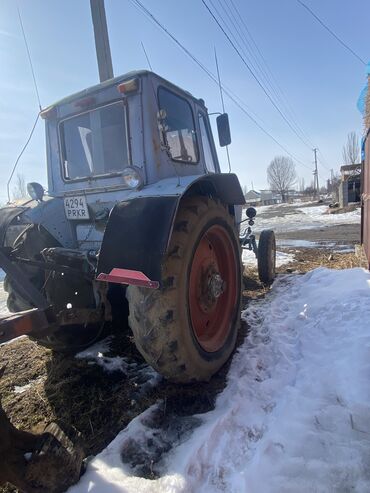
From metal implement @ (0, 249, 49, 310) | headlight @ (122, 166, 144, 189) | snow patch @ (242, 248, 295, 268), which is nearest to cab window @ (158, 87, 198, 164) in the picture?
headlight @ (122, 166, 144, 189)

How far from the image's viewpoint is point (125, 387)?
2787mm

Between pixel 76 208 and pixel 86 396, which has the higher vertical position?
pixel 76 208

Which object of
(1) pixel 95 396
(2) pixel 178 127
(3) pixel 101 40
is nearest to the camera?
(1) pixel 95 396

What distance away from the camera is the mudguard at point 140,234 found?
82.0 inches

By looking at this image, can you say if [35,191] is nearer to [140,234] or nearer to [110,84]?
[110,84]

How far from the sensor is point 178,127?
3.58 meters

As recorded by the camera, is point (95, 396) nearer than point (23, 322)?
No

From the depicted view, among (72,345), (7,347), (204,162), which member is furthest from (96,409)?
(204,162)

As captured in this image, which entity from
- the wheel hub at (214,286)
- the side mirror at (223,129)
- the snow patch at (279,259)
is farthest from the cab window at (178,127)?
the snow patch at (279,259)

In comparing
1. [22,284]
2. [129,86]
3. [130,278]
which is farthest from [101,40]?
[130,278]

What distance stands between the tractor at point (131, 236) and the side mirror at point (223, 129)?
53cm

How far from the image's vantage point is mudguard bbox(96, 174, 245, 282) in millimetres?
2082

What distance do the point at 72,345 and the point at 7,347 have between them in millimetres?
1323

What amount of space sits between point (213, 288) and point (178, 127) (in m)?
1.80
